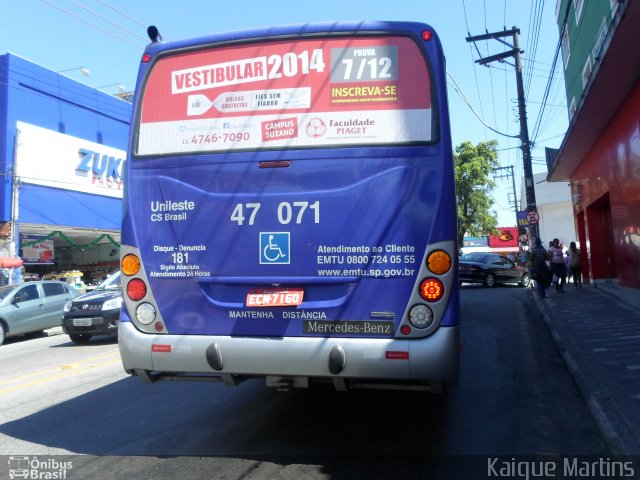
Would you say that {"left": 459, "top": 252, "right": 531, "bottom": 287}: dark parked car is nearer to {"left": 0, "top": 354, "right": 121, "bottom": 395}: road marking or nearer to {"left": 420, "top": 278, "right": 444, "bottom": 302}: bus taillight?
{"left": 0, "top": 354, "right": 121, "bottom": 395}: road marking

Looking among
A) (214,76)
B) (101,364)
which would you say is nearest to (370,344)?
(214,76)

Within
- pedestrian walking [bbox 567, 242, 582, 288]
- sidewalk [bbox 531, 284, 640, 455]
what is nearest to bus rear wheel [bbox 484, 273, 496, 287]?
pedestrian walking [bbox 567, 242, 582, 288]

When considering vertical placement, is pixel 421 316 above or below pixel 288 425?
above

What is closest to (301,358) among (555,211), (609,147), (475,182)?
(609,147)

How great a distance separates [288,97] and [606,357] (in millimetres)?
5567

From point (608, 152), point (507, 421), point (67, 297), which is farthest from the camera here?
point (67, 297)

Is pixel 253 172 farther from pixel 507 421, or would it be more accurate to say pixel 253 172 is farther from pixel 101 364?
pixel 101 364

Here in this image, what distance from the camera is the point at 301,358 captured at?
12.7 ft

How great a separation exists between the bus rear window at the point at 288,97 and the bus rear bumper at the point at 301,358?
1479mm

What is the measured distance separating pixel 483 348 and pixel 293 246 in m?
→ 5.69

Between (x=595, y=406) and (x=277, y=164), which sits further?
(x=595, y=406)

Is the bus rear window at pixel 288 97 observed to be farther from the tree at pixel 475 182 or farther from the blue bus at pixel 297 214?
the tree at pixel 475 182

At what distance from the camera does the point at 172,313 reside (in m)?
4.20

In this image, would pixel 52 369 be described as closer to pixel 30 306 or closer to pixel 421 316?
pixel 30 306
